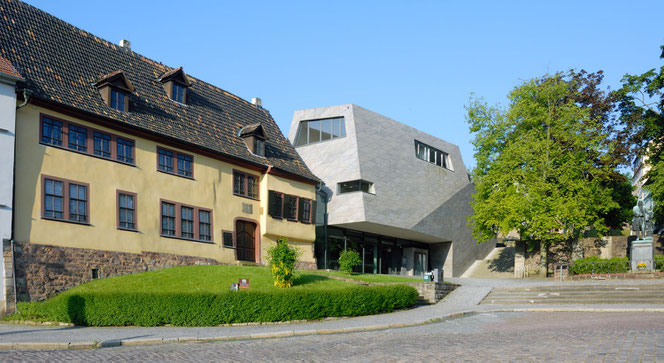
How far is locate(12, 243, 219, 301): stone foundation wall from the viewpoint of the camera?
875 inches

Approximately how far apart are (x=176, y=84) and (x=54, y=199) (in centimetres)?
909

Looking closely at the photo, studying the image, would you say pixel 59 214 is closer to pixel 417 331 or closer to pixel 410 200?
pixel 417 331

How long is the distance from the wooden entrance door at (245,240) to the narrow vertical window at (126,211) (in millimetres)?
6100

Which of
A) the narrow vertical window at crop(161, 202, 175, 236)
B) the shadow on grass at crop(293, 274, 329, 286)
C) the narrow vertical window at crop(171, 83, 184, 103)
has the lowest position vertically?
the shadow on grass at crop(293, 274, 329, 286)

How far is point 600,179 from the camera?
40.1 metres

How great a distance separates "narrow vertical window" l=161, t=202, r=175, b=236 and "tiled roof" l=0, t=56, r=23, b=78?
7.88 metres

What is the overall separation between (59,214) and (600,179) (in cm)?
3095

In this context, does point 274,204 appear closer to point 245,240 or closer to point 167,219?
point 245,240

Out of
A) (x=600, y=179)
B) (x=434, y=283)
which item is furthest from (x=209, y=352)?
(x=600, y=179)

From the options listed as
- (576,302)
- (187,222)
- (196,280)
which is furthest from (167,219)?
(576,302)

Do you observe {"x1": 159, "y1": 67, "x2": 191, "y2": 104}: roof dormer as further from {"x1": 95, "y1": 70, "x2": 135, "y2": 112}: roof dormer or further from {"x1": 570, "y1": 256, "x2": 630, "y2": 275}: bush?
{"x1": 570, "y1": 256, "x2": 630, "y2": 275}: bush

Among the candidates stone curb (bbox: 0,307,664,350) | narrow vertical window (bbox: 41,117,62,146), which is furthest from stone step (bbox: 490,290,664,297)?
narrow vertical window (bbox: 41,117,62,146)

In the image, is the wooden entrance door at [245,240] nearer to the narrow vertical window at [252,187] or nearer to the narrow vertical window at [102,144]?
the narrow vertical window at [252,187]

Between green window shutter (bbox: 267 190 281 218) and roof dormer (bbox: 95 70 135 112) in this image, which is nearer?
roof dormer (bbox: 95 70 135 112)
